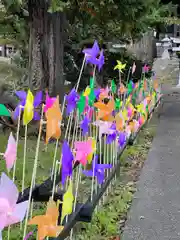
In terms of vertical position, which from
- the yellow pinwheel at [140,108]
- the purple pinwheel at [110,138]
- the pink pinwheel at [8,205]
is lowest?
the yellow pinwheel at [140,108]

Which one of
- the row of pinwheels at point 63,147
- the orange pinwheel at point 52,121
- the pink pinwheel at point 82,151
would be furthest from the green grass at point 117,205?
the orange pinwheel at point 52,121

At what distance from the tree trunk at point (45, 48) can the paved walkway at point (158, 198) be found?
1940mm

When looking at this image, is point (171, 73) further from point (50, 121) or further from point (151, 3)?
point (50, 121)

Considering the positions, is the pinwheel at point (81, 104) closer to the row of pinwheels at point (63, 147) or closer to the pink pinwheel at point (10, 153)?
the row of pinwheels at point (63, 147)

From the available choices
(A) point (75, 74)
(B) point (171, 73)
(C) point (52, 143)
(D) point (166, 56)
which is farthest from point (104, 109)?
(D) point (166, 56)

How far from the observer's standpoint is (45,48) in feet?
23.7

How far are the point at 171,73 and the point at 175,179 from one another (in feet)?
52.9

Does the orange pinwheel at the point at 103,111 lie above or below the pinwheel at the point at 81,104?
below

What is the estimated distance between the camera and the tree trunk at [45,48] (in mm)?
Result: 7139

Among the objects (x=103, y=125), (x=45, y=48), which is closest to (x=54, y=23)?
(x=45, y=48)

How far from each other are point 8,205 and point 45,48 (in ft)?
17.6

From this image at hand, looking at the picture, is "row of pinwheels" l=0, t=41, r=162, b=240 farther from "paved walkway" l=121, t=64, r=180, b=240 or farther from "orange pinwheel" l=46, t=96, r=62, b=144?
"paved walkway" l=121, t=64, r=180, b=240

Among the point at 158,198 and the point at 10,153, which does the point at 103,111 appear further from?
the point at 10,153

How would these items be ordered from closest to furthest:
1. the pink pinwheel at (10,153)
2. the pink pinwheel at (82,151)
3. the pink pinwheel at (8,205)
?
the pink pinwheel at (8,205), the pink pinwheel at (10,153), the pink pinwheel at (82,151)
